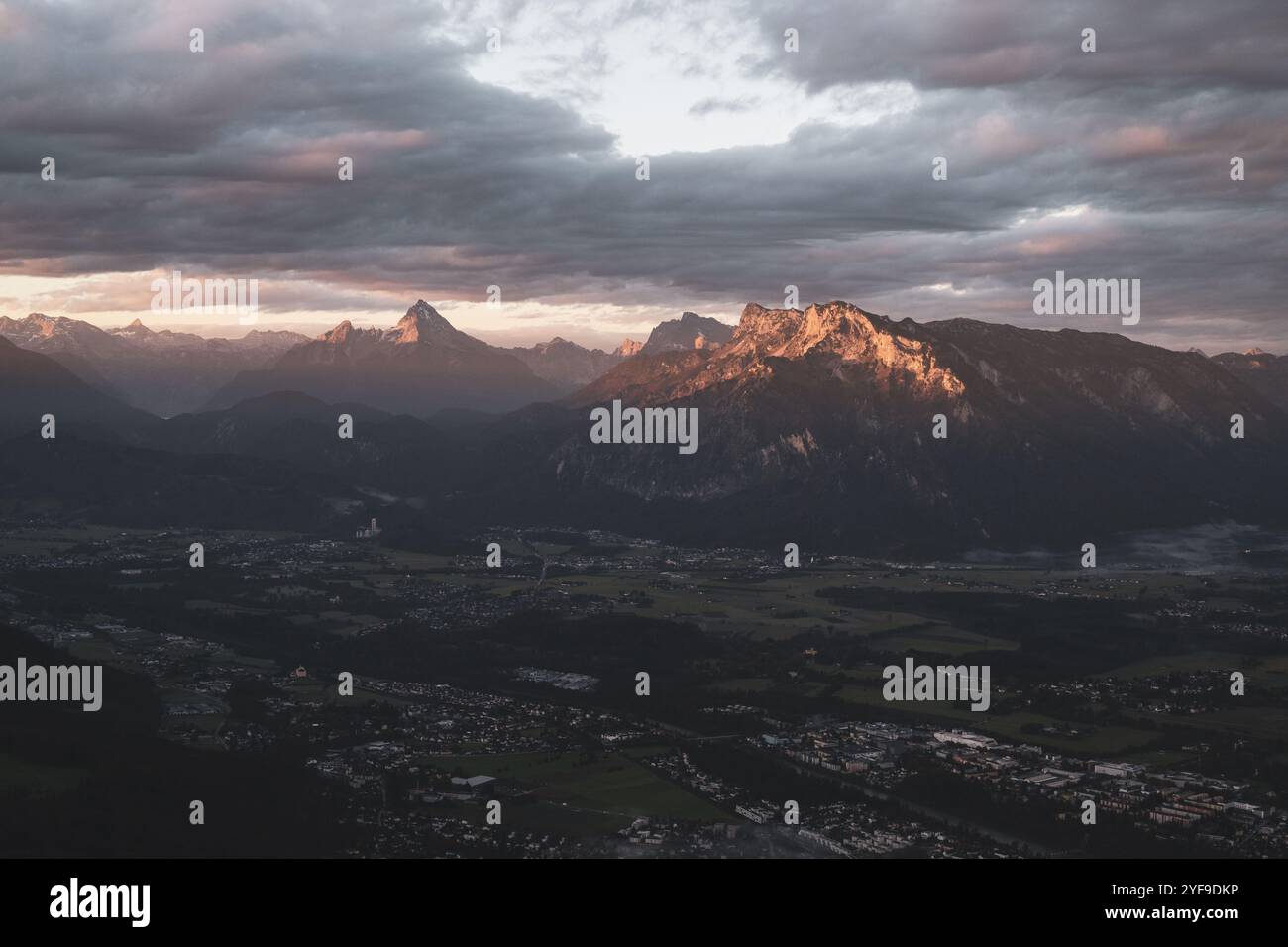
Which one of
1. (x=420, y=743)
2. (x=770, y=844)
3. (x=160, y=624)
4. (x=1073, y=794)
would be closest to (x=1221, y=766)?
(x=1073, y=794)

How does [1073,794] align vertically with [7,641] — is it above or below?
below

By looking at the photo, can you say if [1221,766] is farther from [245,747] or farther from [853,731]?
[245,747]

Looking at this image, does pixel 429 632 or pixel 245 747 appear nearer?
pixel 245 747
